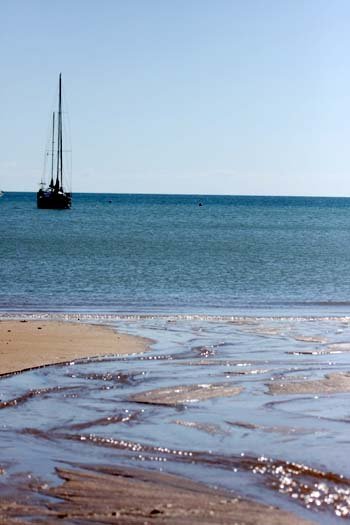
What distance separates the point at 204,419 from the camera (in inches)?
482

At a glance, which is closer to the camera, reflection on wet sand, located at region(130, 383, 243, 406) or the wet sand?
reflection on wet sand, located at region(130, 383, 243, 406)

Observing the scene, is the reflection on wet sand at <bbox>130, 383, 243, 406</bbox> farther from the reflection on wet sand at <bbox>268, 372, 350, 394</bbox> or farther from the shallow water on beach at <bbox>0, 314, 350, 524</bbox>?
the reflection on wet sand at <bbox>268, 372, 350, 394</bbox>

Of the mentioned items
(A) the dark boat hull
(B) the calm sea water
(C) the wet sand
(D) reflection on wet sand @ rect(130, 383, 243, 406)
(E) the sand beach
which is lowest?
(B) the calm sea water

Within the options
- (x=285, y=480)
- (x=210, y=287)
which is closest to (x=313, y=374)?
(x=285, y=480)

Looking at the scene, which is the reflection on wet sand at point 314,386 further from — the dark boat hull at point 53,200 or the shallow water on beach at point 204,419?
the dark boat hull at point 53,200

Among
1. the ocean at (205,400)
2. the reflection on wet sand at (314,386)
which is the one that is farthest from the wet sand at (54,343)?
the reflection on wet sand at (314,386)

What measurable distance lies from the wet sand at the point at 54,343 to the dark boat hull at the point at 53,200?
98.6 metres

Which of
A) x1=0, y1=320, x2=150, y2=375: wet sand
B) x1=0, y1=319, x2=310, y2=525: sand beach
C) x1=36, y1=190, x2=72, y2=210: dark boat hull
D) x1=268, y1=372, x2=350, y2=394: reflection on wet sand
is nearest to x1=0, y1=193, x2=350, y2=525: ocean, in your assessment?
x1=268, y1=372, x2=350, y2=394: reflection on wet sand

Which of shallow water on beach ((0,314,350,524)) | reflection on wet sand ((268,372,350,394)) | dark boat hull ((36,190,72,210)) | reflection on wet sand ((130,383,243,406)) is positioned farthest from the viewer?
dark boat hull ((36,190,72,210))

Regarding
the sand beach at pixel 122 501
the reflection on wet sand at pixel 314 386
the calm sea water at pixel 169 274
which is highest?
the sand beach at pixel 122 501

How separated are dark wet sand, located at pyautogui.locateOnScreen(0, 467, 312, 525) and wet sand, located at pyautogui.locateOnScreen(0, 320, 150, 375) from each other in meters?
6.49

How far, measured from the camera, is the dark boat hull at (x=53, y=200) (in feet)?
400

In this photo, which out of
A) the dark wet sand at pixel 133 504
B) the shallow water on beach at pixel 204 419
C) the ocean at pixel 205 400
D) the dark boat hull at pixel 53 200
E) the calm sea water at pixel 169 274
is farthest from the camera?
the dark boat hull at pixel 53 200

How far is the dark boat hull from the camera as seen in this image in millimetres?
121812
